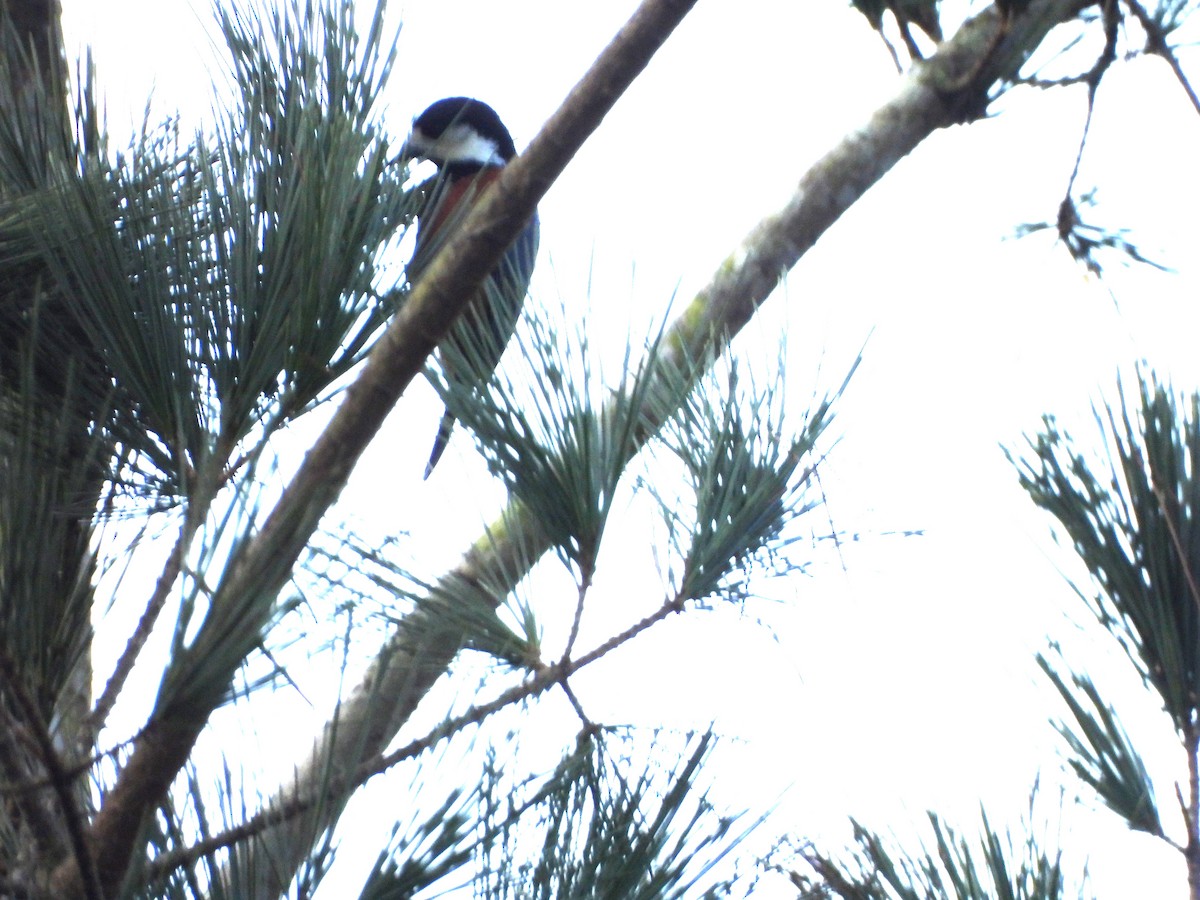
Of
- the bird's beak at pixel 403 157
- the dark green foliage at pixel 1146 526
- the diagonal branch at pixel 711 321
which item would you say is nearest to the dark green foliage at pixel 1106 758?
the dark green foliage at pixel 1146 526

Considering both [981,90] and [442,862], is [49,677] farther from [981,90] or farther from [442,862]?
[981,90]

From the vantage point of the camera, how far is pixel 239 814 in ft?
1.48

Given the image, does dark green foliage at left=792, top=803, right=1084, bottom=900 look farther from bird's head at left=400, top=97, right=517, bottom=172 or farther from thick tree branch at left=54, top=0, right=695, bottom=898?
bird's head at left=400, top=97, right=517, bottom=172

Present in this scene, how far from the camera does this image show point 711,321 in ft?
2.36

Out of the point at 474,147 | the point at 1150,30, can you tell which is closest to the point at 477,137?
the point at 474,147

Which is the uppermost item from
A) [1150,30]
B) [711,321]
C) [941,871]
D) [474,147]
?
[474,147]

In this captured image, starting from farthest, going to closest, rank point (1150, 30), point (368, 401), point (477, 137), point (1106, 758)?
point (477, 137), point (1150, 30), point (1106, 758), point (368, 401)

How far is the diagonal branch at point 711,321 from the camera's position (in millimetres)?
451

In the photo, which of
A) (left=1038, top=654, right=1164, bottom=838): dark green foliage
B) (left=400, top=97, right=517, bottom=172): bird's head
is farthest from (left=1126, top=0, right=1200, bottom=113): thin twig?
(left=400, top=97, right=517, bottom=172): bird's head

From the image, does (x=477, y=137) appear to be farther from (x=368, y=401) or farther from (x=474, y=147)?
(x=368, y=401)

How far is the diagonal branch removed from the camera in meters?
0.45

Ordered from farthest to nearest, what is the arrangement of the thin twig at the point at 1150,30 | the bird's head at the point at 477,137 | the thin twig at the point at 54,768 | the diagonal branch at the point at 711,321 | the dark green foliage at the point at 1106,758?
the bird's head at the point at 477,137 → the thin twig at the point at 1150,30 → the dark green foliage at the point at 1106,758 → the diagonal branch at the point at 711,321 → the thin twig at the point at 54,768

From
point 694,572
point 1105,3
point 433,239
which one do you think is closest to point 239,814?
point 694,572

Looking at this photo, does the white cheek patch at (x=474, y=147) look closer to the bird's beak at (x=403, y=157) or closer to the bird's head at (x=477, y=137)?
the bird's head at (x=477, y=137)
